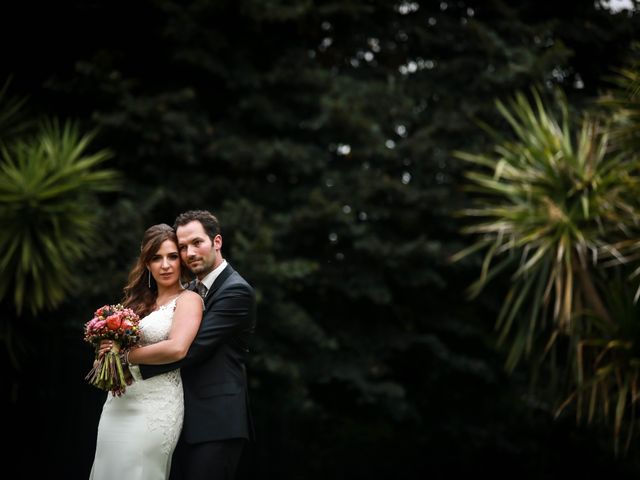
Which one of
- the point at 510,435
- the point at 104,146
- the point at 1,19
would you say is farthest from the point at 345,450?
the point at 1,19

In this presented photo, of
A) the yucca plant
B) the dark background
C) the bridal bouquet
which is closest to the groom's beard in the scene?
the bridal bouquet

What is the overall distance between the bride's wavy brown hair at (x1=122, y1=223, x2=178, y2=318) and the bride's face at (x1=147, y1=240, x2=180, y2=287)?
0.02 metres

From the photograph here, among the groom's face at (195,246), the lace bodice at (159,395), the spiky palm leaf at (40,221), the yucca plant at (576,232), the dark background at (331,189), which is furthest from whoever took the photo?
the dark background at (331,189)

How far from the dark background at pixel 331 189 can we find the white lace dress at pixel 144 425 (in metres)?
5.88

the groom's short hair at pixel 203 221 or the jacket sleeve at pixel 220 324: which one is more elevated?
the groom's short hair at pixel 203 221

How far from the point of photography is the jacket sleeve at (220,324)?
3.45 m

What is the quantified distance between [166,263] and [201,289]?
0.22 meters

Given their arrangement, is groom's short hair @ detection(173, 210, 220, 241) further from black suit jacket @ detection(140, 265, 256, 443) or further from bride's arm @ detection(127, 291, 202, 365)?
bride's arm @ detection(127, 291, 202, 365)

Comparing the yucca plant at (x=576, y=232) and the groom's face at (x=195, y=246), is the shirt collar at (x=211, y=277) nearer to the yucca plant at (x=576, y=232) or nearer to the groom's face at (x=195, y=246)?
the groom's face at (x=195, y=246)

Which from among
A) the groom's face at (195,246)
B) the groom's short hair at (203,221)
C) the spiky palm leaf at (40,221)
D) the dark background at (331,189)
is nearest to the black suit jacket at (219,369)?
the groom's face at (195,246)

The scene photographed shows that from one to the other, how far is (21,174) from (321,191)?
4.07 metres

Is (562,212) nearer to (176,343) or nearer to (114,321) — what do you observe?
(176,343)

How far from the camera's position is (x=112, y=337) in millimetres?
3367

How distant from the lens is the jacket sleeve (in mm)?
3453
